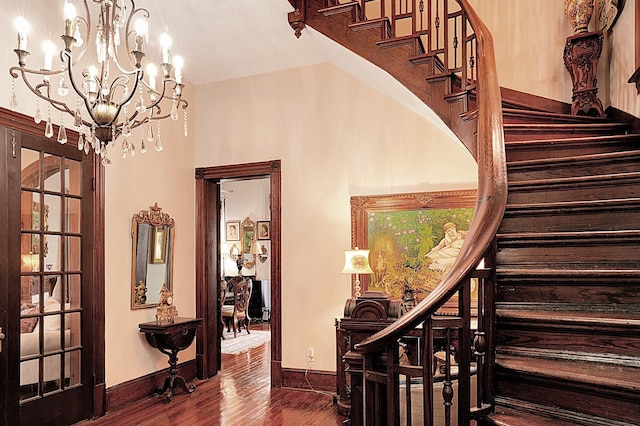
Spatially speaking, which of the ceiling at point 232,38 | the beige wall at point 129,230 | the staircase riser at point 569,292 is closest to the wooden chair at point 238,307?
Result: the beige wall at point 129,230

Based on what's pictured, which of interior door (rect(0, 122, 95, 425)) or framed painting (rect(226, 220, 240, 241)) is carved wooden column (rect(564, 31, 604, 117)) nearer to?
interior door (rect(0, 122, 95, 425))

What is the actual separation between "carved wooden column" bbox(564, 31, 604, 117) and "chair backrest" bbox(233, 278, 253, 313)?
5.95 m

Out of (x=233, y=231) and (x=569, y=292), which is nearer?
(x=569, y=292)

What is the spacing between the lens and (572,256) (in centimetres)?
229

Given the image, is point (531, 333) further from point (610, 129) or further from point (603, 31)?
point (603, 31)

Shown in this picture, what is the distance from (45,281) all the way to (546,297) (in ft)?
12.0

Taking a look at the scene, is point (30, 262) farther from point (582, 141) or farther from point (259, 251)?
point (259, 251)

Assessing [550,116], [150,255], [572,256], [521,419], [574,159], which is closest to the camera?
[521,419]

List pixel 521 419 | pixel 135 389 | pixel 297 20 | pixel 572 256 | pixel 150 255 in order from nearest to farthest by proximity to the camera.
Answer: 1. pixel 521 419
2. pixel 572 256
3. pixel 297 20
4. pixel 135 389
5. pixel 150 255

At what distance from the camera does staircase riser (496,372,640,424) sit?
1638mm

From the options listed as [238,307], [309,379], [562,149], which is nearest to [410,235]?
[309,379]

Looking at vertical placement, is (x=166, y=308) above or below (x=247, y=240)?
below

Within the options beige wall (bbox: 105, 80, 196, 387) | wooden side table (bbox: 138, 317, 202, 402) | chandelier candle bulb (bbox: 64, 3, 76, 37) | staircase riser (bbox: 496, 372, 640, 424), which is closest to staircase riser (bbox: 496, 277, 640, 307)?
staircase riser (bbox: 496, 372, 640, 424)

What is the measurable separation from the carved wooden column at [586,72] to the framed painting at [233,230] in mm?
7766
